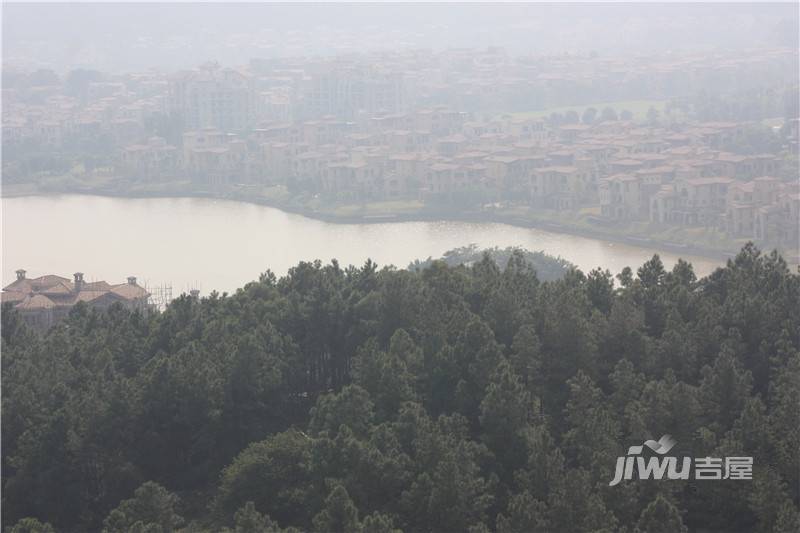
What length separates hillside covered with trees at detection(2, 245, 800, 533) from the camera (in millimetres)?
3945

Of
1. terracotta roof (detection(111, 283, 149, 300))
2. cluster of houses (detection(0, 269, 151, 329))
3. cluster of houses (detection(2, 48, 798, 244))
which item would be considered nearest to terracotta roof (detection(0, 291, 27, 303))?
cluster of houses (detection(0, 269, 151, 329))

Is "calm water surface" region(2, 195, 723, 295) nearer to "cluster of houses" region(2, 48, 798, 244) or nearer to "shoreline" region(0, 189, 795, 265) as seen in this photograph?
"shoreline" region(0, 189, 795, 265)

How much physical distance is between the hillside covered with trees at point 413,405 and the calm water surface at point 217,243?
3.56 metres

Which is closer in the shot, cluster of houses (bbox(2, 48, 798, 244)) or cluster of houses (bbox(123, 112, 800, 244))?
cluster of houses (bbox(123, 112, 800, 244))

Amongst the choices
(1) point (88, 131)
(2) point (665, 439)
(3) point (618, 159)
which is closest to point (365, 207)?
(3) point (618, 159)

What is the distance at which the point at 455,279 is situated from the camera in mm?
5895

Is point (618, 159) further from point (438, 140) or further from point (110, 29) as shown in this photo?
point (110, 29)

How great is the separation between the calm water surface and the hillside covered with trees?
3.56 metres

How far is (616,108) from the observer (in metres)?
18.3

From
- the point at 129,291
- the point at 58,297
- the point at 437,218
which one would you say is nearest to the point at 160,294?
the point at 129,291
